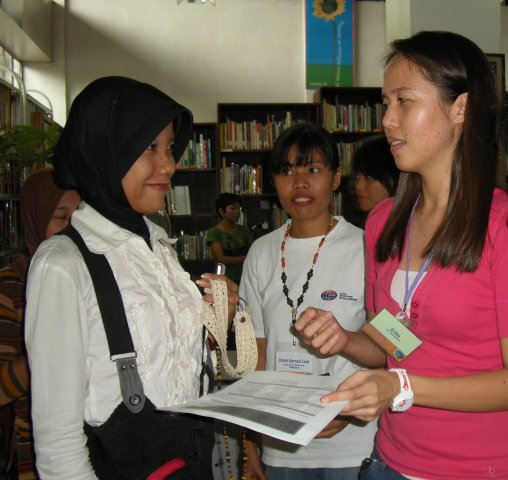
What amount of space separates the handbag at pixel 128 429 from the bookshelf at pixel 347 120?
5322 mm

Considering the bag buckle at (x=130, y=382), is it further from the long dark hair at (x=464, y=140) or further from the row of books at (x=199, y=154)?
the row of books at (x=199, y=154)

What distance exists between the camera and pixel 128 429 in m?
1.04

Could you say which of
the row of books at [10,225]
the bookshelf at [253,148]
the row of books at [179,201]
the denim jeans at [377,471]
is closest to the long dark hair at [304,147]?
the denim jeans at [377,471]

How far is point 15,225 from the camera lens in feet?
13.6

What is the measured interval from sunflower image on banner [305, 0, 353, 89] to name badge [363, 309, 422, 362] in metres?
6.02

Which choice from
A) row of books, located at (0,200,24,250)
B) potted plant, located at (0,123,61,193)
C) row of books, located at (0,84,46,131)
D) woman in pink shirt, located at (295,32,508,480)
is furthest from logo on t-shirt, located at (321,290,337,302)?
row of books, located at (0,84,46,131)

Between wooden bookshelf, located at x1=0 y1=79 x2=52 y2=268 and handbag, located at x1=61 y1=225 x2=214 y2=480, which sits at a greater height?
wooden bookshelf, located at x1=0 y1=79 x2=52 y2=268

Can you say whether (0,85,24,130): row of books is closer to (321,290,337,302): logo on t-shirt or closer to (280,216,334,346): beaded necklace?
(280,216,334,346): beaded necklace

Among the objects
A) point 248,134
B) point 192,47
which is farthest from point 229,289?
point 192,47

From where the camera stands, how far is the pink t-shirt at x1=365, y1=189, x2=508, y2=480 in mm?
1104

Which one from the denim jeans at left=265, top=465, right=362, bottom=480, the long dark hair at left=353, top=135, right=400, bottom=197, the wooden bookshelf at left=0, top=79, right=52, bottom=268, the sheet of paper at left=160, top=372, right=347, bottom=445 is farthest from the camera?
the wooden bookshelf at left=0, top=79, right=52, bottom=268

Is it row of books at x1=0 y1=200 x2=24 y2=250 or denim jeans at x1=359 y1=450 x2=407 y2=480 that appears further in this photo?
row of books at x1=0 y1=200 x2=24 y2=250

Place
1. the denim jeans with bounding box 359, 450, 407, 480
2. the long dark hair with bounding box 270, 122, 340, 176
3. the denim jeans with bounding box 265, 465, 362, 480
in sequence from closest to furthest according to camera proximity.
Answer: the denim jeans with bounding box 359, 450, 407, 480
the denim jeans with bounding box 265, 465, 362, 480
the long dark hair with bounding box 270, 122, 340, 176

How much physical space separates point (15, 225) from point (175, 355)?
3472 mm
